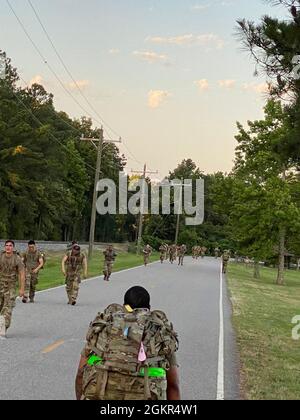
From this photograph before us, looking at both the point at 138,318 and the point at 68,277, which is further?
the point at 68,277

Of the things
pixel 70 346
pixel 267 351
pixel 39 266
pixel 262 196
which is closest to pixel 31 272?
pixel 39 266

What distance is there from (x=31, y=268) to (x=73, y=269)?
1217 mm

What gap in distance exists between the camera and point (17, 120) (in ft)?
237

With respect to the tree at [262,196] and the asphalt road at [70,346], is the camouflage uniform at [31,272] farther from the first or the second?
the tree at [262,196]

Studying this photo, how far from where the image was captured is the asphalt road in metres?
8.53

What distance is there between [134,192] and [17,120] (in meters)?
42.5

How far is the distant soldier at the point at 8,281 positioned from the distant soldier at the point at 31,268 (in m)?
5.40

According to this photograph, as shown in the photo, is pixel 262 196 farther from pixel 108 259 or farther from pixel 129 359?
pixel 129 359

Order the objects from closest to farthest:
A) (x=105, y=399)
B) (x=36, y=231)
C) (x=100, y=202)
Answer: (x=105, y=399)
(x=36, y=231)
(x=100, y=202)

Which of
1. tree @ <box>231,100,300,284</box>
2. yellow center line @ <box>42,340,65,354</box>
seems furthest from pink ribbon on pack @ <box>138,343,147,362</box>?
tree @ <box>231,100,300,284</box>

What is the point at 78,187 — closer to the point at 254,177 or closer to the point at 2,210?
the point at 2,210

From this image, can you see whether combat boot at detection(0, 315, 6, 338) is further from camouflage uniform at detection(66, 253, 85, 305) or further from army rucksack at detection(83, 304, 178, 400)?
army rucksack at detection(83, 304, 178, 400)

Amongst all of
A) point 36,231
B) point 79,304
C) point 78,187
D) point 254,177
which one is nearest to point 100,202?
point 78,187

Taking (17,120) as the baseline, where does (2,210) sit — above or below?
below
